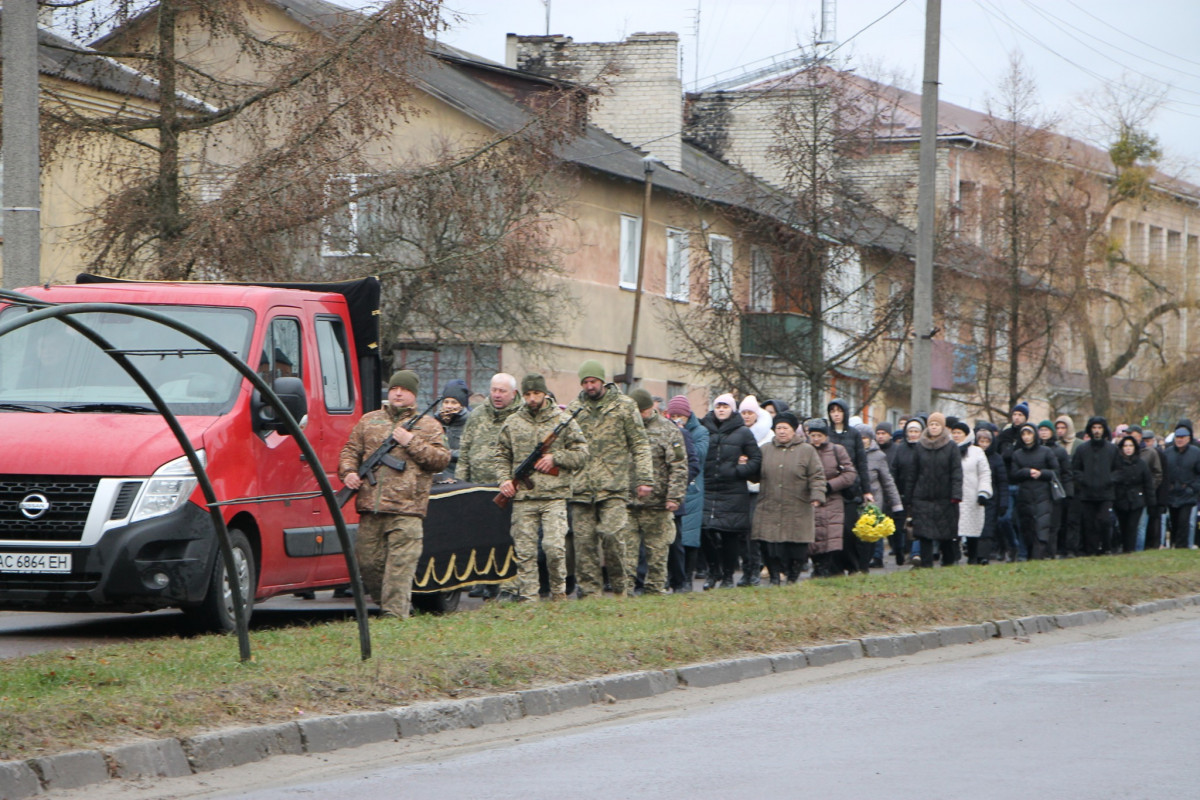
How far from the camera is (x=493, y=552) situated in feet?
45.8

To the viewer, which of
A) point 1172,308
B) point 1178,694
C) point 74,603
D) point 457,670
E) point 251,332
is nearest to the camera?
point 457,670

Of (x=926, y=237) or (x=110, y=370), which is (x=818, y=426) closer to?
(x=926, y=237)

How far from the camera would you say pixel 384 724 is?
27.2 ft

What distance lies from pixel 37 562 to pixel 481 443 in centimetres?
450

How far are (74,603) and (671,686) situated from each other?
3771mm

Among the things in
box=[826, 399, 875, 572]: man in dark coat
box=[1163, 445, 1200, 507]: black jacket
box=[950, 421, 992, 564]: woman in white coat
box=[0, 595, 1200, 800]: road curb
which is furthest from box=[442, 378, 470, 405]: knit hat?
box=[1163, 445, 1200, 507]: black jacket

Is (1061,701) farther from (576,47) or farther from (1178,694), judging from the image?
(576,47)

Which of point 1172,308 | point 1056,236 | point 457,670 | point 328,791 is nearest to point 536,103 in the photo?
point 457,670

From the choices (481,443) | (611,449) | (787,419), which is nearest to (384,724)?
(611,449)

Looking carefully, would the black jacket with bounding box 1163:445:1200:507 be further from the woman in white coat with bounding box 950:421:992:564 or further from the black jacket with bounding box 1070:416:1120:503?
the woman in white coat with bounding box 950:421:992:564

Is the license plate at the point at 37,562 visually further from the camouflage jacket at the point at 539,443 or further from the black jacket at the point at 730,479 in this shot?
the black jacket at the point at 730,479

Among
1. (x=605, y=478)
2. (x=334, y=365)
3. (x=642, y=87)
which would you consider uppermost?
(x=642, y=87)

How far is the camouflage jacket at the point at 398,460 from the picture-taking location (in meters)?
11.9

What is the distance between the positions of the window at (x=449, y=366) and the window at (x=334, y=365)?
2180cm
